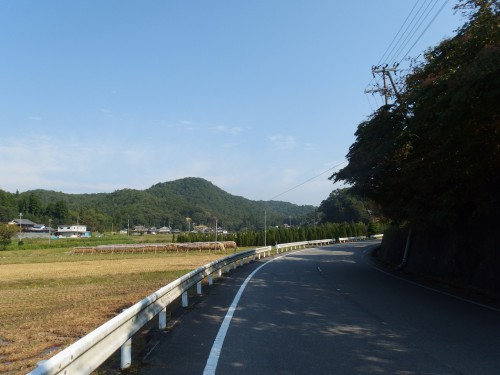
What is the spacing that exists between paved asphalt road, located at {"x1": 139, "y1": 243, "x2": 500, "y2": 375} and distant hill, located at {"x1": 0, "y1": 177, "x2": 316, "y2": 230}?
136 m

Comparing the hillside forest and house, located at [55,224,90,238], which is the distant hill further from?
house, located at [55,224,90,238]

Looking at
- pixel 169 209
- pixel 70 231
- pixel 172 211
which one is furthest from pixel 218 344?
pixel 169 209

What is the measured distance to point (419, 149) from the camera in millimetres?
16969

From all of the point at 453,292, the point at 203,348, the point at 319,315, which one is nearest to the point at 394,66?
the point at 453,292

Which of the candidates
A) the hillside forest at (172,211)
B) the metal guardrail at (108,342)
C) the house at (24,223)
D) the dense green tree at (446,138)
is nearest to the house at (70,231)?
the hillside forest at (172,211)

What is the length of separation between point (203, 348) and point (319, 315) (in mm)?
3493

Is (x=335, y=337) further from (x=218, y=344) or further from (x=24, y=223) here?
(x=24, y=223)

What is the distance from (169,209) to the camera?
600ft

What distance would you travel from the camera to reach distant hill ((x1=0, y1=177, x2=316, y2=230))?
533ft

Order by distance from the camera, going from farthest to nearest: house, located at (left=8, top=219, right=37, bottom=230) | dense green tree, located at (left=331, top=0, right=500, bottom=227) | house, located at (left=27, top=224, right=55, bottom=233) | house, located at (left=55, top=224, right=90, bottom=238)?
house, located at (left=55, top=224, right=90, bottom=238)
house, located at (left=27, top=224, right=55, bottom=233)
house, located at (left=8, top=219, right=37, bottom=230)
dense green tree, located at (left=331, top=0, right=500, bottom=227)

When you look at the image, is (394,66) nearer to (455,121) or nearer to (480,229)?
(480,229)

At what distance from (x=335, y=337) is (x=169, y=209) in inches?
7036

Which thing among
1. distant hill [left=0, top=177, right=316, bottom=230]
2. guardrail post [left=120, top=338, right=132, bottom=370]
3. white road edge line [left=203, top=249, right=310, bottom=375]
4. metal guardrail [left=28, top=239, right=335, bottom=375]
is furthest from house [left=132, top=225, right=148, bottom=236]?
guardrail post [left=120, top=338, right=132, bottom=370]

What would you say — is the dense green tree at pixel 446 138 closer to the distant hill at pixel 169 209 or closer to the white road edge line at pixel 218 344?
the white road edge line at pixel 218 344
